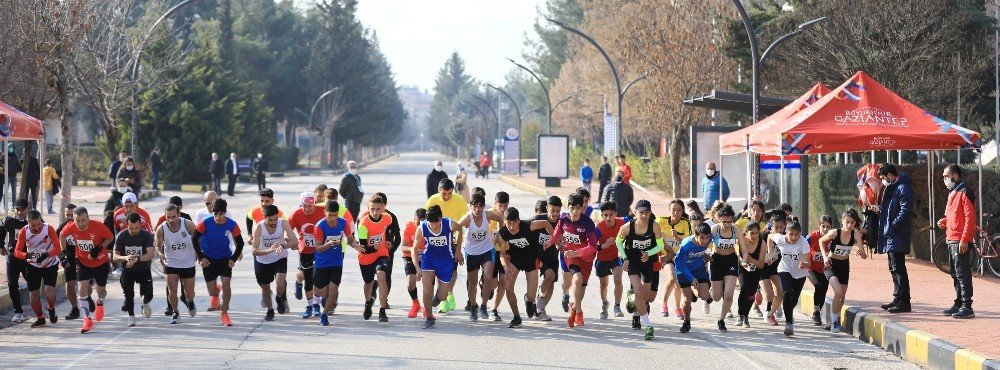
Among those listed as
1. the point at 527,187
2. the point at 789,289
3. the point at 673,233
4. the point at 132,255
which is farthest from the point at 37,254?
the point at 527,187

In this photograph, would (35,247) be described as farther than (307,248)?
No

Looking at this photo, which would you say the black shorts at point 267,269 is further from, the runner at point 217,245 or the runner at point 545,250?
the runner at point 545,250

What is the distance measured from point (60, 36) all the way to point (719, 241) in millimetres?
15168

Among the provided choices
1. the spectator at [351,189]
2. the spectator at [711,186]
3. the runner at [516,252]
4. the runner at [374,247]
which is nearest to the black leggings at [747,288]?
the runner at [516,252]

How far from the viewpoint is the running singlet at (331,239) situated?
1295cm

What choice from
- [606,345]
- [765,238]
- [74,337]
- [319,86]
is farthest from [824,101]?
[319,86]

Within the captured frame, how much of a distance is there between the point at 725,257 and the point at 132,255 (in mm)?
5909

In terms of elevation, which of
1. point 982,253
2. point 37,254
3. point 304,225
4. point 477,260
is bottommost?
point 982,253

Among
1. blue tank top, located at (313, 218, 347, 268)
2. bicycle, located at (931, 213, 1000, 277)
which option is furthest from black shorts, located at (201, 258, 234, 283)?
bicycle, located at (931, 213, 1000, 277)

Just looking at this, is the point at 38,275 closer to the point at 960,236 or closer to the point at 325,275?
the point at 325,275

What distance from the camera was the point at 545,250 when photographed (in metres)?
13.0

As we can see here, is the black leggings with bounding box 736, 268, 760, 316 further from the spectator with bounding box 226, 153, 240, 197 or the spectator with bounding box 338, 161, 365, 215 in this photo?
the spectator with bounding box 226, 153, 240, 197

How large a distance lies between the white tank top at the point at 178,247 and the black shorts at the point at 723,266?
525 cm

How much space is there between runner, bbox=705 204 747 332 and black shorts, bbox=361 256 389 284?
3326mm
